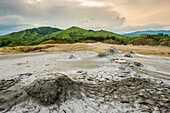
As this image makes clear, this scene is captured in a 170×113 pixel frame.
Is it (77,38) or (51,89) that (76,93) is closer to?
(51,89)

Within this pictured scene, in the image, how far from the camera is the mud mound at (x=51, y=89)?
27.8 feet

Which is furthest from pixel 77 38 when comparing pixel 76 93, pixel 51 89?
pixel 51 89

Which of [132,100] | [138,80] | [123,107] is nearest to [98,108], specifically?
[123,107]

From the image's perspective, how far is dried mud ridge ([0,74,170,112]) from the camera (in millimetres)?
8461

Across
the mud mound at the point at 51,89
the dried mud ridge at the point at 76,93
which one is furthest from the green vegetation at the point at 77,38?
the mud mound at the point at 51,89

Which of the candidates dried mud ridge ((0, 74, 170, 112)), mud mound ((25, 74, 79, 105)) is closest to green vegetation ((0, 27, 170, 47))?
dried mud ridge ((0, 74, 170, 112))

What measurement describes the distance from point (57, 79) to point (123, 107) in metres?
3.04

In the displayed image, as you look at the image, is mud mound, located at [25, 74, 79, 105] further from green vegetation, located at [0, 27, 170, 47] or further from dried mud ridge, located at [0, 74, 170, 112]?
green vegetation, located at [0, 27, 170, 47]

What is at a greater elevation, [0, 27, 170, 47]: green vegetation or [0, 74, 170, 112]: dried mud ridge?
[0, 27, 170, 47]: green vegetation

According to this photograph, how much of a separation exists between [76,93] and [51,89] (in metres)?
1.19

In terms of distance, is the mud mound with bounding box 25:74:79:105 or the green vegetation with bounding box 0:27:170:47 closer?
the mud mound with bounding box 25:74:79:105

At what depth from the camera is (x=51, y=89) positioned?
8.66 m

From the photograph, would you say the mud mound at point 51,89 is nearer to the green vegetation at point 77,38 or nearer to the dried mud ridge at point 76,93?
the dried mud ridge at point 76,93

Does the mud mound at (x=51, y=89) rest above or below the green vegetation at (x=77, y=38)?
below
